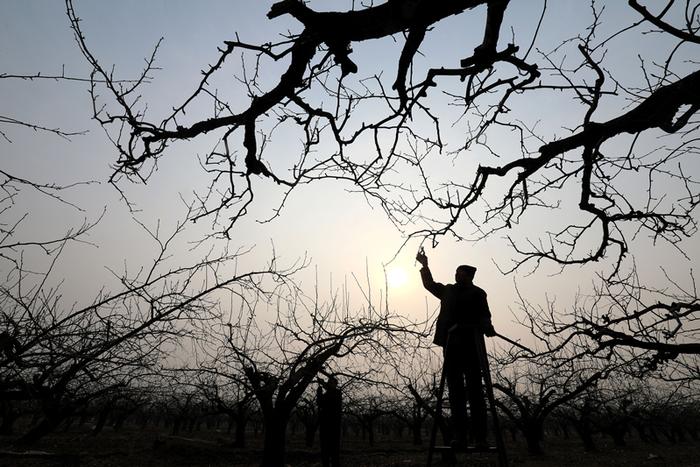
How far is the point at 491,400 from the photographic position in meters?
3.41

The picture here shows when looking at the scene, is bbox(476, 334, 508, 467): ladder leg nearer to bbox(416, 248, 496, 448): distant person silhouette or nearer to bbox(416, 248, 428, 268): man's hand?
bbox(416, 248, 496, 448): distant person silhouette

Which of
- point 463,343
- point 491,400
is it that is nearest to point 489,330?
point 463,343

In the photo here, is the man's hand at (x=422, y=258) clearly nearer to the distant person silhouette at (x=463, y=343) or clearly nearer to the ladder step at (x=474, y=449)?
the distant person silhouette at (x=463, y=343)

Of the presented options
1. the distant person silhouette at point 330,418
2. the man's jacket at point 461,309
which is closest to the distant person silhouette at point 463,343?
the man's jacket at point 461,309

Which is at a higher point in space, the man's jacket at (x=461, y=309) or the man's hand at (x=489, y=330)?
the man's jacket at (x=461, y=309)

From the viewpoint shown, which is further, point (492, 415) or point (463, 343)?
point (463, 343)

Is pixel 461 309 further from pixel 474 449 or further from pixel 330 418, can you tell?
pixel 330 418

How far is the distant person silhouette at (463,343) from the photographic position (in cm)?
394

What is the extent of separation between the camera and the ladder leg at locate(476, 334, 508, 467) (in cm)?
321

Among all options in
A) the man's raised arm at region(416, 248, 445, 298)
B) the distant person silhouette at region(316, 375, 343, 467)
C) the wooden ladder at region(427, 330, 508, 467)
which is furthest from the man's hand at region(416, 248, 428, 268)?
the distant person silhouette at region(316, 375, 343, 467)

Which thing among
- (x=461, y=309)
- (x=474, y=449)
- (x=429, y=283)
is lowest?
(x=474, y=449)

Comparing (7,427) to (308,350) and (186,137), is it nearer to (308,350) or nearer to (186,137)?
(308,350)

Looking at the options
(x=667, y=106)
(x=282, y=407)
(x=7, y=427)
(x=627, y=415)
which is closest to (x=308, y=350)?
(x=282, y=407)

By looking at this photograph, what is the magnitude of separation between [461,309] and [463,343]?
0.33 metres
